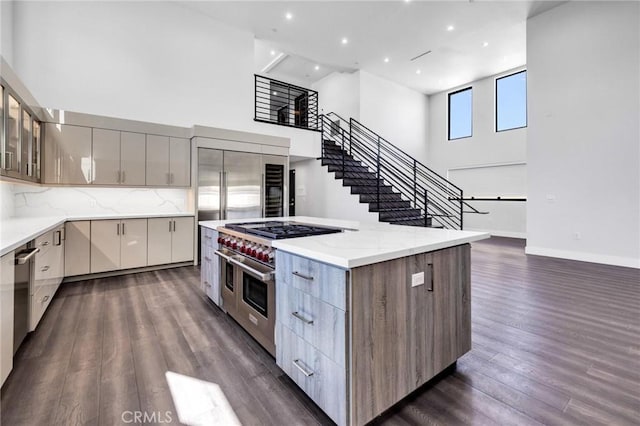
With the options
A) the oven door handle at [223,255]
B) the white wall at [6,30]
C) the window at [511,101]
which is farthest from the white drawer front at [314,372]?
the window at [511,101]

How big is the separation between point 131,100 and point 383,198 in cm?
535

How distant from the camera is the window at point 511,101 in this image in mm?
8000

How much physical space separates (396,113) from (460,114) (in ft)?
7.43

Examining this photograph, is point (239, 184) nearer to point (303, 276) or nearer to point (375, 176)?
point (375, 176)

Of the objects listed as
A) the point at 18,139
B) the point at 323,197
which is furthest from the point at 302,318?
the point at 323,197

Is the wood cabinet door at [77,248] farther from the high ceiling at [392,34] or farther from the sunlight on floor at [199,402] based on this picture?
the high ceiling at [392,34]

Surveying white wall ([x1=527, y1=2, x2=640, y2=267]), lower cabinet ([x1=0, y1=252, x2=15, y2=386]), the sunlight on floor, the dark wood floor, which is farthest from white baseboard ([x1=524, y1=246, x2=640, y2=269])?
lower cabinet ([x1=0, y1=252, x2=15, y2=386])

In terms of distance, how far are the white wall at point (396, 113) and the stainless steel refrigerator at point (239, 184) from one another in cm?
369

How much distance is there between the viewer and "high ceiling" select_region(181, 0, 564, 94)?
550cm

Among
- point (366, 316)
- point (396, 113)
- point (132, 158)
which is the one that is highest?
point (396, 113)

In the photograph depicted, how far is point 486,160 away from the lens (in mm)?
8703

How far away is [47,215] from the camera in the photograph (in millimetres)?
4180

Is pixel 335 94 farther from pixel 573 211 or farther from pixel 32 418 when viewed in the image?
pixel 32 418

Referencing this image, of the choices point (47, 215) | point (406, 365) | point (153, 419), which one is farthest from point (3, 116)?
point (406, 365)
